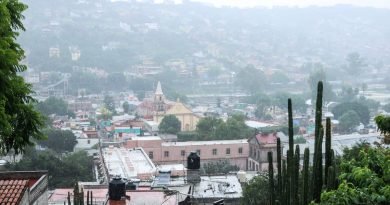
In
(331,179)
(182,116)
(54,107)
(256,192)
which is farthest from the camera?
(54,107)

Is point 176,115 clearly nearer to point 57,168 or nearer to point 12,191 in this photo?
point 57,168

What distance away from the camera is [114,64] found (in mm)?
132875

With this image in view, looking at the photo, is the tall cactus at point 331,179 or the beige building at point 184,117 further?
the beige building at point 184,117

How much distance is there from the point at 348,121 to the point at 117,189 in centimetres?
5499

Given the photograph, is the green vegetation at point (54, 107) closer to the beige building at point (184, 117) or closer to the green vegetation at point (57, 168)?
the beige building at point (184, 117)

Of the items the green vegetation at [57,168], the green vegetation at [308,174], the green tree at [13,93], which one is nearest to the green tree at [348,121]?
the green vegetation at [57,168]

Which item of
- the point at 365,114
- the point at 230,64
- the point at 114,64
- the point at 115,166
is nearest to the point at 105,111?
the point at 365,114

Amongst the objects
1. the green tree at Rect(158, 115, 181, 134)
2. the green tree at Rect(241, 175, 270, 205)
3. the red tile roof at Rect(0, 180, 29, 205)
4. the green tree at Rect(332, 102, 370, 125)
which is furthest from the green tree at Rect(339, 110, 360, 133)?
the red tile roof at Rect(0, 180, 29, 205)

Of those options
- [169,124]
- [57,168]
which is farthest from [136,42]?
[57,168]

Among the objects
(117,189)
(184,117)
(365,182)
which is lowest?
(117,189)

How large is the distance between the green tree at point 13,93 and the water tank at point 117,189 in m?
6.57

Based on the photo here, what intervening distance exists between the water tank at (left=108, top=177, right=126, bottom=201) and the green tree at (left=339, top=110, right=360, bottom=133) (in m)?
54.2

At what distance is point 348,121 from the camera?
6781 cm

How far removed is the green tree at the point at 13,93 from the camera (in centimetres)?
738
